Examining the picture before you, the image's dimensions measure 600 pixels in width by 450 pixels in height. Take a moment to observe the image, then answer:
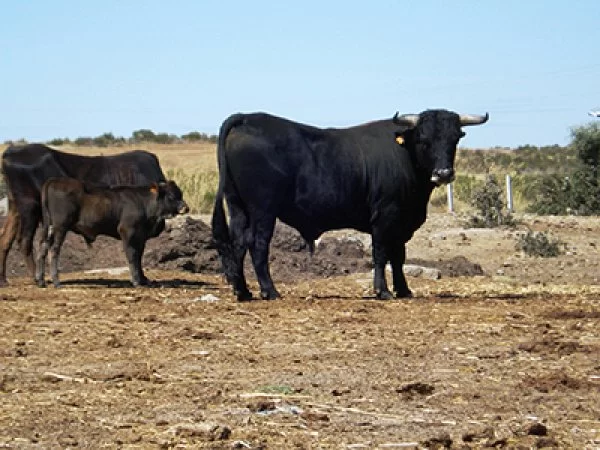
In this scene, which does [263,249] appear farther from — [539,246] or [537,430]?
[539,246]

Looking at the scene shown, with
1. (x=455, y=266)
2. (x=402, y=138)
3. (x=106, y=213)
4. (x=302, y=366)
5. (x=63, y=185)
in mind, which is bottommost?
(x=455, y=266)

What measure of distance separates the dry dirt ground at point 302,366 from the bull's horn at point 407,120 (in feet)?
6.90

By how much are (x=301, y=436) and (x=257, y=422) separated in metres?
0.43

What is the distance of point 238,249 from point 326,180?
4.31 feet

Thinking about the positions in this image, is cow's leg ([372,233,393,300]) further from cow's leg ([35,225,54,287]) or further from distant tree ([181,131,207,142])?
distant tree ([181,131,207,142])

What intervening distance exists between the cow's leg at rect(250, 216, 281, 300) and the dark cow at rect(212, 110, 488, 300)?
0.04 ft

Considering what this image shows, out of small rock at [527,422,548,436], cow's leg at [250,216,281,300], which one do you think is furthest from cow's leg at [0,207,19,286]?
small rock at [527,422,548,436]

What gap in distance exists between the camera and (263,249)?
15.9 meters

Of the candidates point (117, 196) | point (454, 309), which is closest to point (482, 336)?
point (454, 309)

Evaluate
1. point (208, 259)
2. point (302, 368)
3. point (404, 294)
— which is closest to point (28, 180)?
point (208, 259)

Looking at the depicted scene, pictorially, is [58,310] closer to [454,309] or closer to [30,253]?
[454,309]

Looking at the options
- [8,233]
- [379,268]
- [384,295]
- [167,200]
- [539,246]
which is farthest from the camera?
[539,246]

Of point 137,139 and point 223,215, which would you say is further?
point 137,139

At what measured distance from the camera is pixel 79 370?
10.2 m
